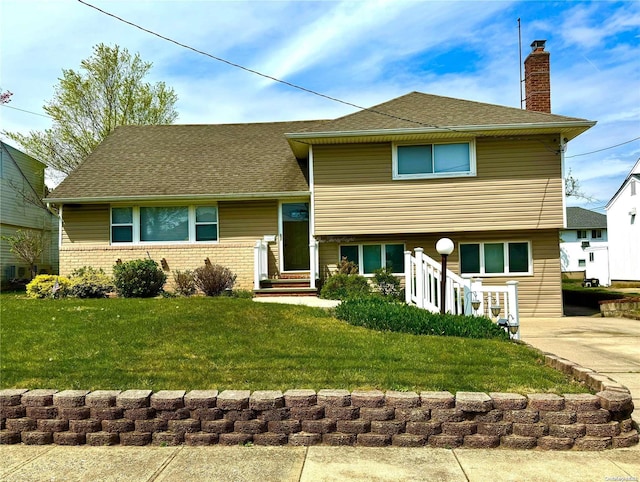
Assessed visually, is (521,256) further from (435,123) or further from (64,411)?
(64,411)

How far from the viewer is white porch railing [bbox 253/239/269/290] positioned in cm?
1363

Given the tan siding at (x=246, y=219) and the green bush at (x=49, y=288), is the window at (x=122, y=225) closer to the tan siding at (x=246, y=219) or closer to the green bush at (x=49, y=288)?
the tan siding at (x=246, y=219)

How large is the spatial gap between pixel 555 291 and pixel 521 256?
1.37 m

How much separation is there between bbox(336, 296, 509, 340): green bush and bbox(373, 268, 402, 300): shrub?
203 inches

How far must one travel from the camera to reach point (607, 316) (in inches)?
583

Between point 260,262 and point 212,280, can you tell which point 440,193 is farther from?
point 212,280

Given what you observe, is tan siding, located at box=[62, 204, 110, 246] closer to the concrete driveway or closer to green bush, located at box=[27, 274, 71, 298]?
green bush, located at box=[27, 274, 71, 298]

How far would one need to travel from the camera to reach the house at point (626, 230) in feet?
109

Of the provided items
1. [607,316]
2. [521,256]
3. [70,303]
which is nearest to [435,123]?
[521,256]

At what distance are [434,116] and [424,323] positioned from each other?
8372 mm

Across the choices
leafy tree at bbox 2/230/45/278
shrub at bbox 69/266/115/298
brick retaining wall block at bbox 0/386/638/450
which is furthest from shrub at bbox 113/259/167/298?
leafy tree at bbox 2/230/45/278

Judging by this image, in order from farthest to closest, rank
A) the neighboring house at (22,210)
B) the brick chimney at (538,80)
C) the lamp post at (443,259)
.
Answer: the neighboring house at (22,210)
the brick chimney at (538,80)
the lamp post at (443,259)

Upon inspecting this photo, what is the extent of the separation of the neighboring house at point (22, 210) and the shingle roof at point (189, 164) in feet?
17.7

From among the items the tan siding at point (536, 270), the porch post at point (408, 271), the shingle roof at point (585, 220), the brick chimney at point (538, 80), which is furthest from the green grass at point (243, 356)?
the shingle roof at point (585, 220)
